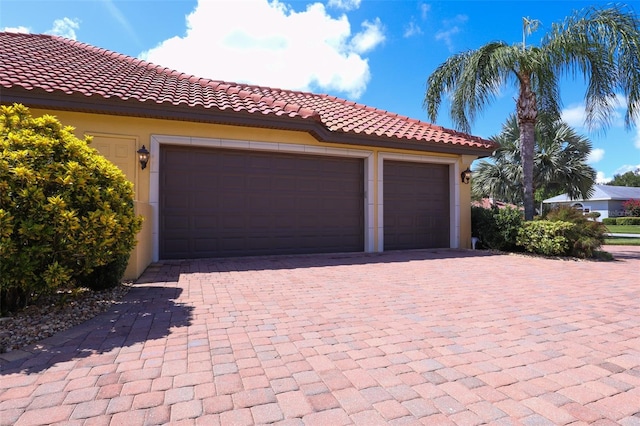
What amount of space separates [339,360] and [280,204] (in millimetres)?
6302

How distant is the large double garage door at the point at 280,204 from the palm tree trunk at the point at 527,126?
110 inches

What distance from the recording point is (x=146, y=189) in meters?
7.50

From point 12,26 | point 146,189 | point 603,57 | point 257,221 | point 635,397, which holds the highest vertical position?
point 12,26

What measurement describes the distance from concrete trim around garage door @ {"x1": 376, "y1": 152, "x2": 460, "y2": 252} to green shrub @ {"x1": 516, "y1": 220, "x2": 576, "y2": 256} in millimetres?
1869

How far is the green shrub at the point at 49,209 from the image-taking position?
11.7ft

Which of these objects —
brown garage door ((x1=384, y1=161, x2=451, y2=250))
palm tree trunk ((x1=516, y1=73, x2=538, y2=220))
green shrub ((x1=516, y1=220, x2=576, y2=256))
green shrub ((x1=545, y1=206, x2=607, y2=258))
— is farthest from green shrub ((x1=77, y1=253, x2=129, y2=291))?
palm tree trunk ((x1=516, y1=73, x2=538, y2=220))

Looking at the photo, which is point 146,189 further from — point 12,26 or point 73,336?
point 12,26

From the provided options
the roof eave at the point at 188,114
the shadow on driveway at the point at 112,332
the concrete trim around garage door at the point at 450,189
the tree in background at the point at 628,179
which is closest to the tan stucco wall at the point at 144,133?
the roof eave at the point at 188,114

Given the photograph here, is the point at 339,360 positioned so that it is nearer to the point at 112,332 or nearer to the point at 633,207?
the point at 112,332

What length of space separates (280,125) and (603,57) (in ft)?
30.0

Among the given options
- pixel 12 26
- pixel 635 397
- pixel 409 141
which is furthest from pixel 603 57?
pixel 12 26

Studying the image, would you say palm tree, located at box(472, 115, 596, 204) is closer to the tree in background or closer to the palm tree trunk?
the palm tree trunk

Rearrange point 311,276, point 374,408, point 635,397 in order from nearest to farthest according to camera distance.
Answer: point 374,408 < point 635,397 < point 311,276

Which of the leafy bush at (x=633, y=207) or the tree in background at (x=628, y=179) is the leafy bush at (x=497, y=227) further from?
the tree in background at (x=628, y=179)
